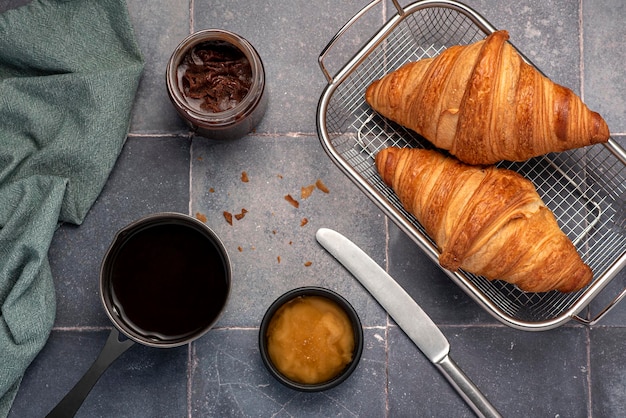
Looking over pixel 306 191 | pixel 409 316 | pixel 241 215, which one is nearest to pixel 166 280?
pixel 241 215

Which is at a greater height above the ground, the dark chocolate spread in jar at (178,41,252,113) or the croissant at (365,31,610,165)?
the croissant at (365,31,610,165)

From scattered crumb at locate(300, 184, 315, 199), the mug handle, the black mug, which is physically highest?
scattered crumb at locate(300, 184, 315, 199)

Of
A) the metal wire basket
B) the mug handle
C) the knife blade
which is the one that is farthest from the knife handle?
the mug handle

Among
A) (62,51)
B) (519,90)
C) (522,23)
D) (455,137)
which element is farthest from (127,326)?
(522,23)

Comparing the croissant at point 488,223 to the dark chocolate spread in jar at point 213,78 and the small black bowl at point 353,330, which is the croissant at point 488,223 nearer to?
the small black bowl at point 353,330

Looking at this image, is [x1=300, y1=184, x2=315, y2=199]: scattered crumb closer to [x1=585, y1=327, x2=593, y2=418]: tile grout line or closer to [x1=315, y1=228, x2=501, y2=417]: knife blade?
[x1=315, y1=228, x2=501, y2=417]: knife blade

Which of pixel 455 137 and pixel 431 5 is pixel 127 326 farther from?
pixel 431 5

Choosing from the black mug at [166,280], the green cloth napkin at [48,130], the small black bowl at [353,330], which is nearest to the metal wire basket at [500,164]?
the small black bowl at [353,330]
